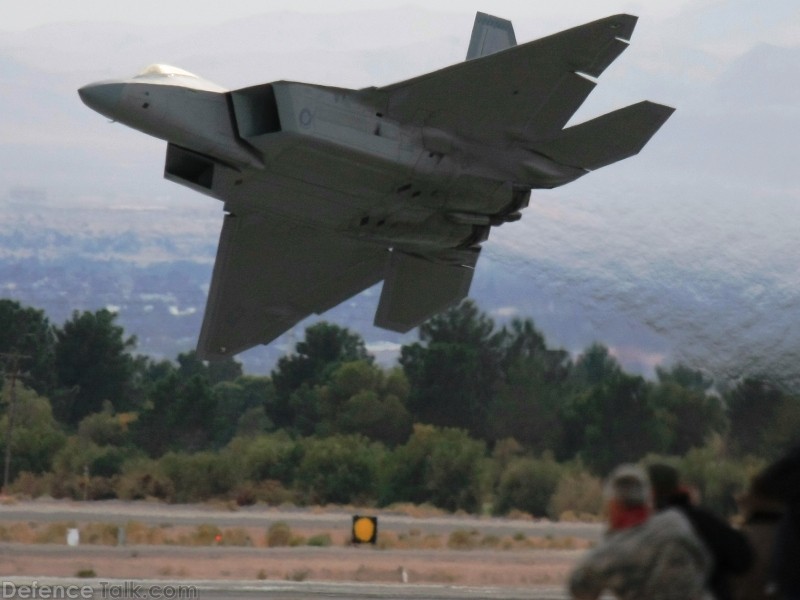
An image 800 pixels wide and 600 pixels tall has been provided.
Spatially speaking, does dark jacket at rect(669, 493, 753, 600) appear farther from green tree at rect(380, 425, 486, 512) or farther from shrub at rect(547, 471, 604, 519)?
green tree at rect(380, 425, 486, 512)

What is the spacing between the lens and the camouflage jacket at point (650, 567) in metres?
5.20

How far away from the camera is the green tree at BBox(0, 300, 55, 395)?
5659cm

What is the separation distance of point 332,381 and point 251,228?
29.8 m

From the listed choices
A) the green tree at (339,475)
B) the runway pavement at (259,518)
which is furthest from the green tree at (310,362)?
the runway pavement at (259,518)

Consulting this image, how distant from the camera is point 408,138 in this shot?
1586 centimetres

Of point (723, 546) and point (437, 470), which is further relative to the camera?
point (437, 470)

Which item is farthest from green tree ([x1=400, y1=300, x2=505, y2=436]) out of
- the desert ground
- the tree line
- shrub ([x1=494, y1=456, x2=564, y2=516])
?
the desert ground

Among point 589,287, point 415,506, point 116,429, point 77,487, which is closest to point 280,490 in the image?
point 415,506

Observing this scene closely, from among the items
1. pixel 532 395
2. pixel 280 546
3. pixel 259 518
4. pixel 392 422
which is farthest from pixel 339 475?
pixel 280 546

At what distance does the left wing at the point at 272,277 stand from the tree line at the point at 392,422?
7250 millimetres

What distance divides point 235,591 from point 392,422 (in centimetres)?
2226

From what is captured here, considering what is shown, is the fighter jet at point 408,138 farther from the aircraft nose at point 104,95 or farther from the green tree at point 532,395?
the green tree at point 532,395

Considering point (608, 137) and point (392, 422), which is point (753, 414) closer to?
point (608, 137)

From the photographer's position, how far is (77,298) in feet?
458
